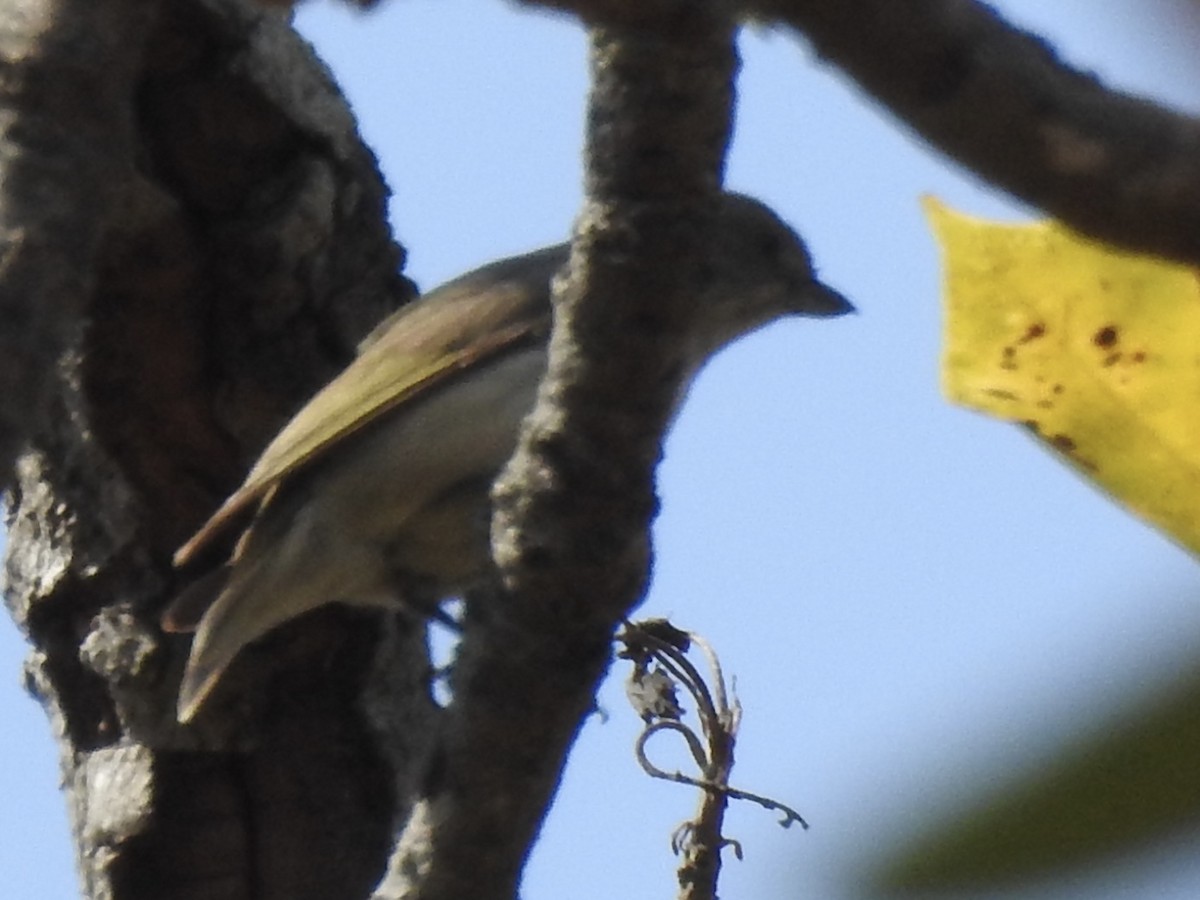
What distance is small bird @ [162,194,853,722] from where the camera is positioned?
4191 millimetres

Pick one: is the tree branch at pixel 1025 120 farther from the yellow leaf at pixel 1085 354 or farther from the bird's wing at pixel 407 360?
the bird's wing at pixel 407 360

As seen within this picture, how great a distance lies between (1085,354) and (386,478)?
12.1ft

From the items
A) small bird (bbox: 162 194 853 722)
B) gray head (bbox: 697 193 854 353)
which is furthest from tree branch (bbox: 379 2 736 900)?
gray head (bbox: 697 193 854 353)

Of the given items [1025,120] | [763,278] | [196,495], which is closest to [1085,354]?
[1025,120]

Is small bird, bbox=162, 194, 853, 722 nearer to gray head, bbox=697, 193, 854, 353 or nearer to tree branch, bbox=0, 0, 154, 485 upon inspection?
gray head, bbox=697, 193, 854, 353

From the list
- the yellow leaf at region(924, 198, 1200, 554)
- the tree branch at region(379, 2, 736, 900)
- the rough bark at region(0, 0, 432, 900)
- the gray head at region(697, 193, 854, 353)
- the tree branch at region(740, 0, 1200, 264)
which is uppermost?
the gray head at region(697, 193, 854, 353)

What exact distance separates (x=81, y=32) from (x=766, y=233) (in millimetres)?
4563

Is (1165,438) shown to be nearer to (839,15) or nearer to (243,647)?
(839,15)

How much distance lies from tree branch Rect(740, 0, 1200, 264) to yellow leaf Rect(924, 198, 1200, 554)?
23cm

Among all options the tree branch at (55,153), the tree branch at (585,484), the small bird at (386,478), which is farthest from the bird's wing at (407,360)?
the tree branch at (55,153)

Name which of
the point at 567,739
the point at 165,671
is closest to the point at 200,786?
the point at 165,671

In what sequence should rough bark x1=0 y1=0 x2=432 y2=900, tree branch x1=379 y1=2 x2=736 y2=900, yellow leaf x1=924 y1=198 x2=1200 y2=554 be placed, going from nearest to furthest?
yellow leaf x1=924 y1=198 x2=1200 y2=554, tree branch x1=379 y1=2 x2=736 y2=900, rough bark x1=0 y1=0 x2=432 y2=900

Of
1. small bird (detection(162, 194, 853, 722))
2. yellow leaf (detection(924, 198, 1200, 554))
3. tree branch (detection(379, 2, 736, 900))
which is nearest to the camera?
yellow leaf (detection(924, 198, 1200, 554))

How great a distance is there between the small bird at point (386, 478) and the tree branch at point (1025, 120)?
3397 millimetres
